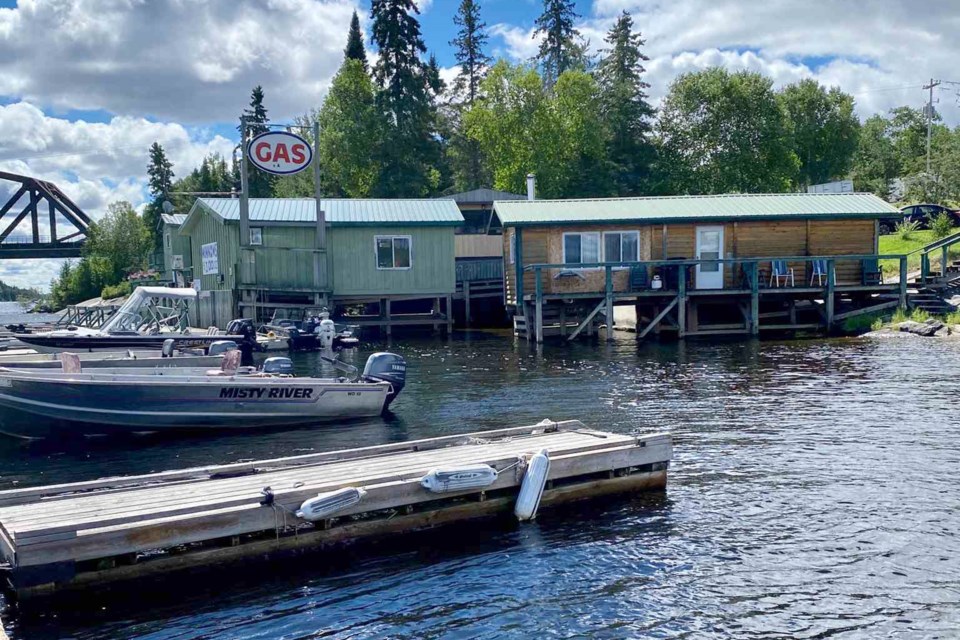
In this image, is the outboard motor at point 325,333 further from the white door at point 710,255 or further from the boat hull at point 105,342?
the white door at point 710,255

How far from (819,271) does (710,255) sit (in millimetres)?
3678

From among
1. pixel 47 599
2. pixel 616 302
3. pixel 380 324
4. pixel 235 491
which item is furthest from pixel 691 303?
pixel 47 599

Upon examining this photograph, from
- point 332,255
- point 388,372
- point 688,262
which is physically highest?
point 332,255

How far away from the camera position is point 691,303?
Result: 29562 millimetres

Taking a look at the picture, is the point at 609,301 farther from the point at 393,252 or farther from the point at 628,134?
the point at 628,134

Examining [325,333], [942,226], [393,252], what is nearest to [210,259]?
[393,252]

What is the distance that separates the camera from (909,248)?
37250mm

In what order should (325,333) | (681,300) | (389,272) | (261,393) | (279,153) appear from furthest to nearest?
(389,272), (279,153), (681,300), (325,333), (261,393)

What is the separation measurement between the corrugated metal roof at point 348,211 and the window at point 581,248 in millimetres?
5775

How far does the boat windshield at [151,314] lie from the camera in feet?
83.0

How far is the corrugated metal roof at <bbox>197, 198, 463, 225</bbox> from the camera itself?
1284 inches

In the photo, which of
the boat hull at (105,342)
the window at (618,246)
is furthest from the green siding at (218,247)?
the window at (618,246)

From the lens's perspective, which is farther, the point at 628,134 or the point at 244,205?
the point at 628,134

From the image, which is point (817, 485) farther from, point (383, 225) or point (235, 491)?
point (383, 225)
